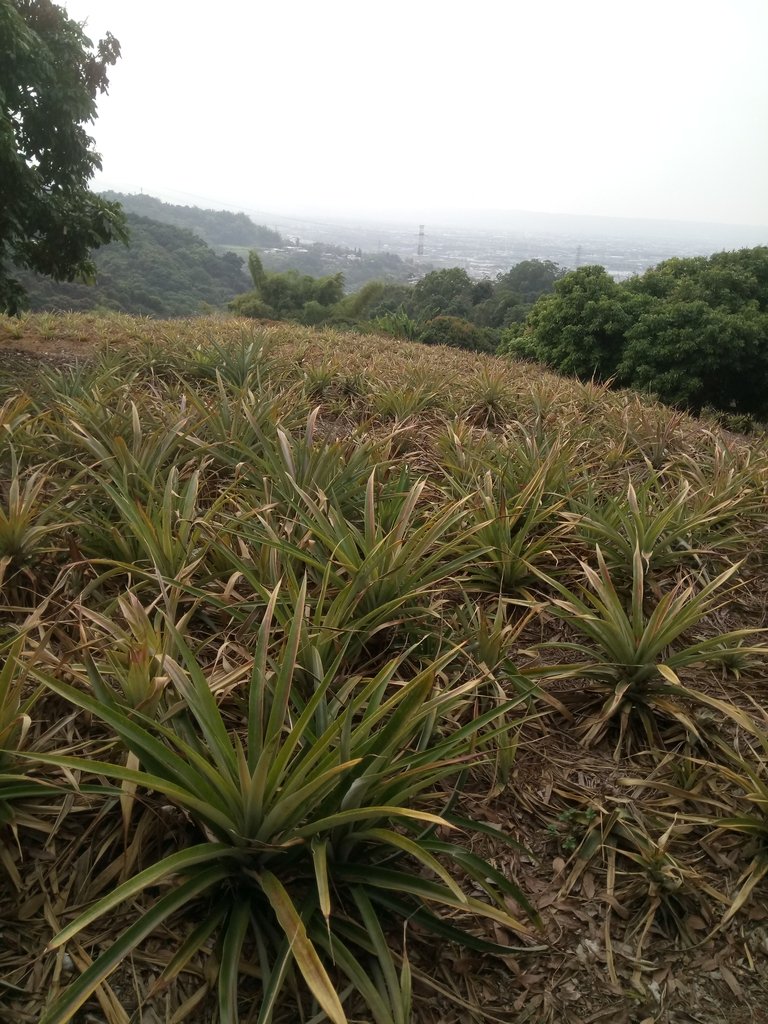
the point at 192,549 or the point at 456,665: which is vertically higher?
the point at 192,549

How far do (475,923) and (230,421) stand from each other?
262 cm

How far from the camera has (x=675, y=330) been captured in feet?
54.1

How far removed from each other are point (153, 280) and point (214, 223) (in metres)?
52.9

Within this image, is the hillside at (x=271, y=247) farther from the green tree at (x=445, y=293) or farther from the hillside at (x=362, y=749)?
the hillside at (x=362, y=749)

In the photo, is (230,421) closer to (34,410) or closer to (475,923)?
(34,410)

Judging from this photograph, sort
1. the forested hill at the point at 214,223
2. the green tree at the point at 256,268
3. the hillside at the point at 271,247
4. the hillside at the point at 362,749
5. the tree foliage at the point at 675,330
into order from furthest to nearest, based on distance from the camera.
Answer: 1. the forested hill at the point at 214,223
2. the hillside at the point at 271,247
3. the green tree at the point at 256,268
4. the tree foliage at the point at 675,330
5. the hillside at the point at 362,749

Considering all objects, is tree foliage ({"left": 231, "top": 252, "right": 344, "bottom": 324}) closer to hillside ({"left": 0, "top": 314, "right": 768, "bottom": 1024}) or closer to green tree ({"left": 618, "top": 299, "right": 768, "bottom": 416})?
green tree ({"left": 618, "top": 299, "right": 768, "bottom": 416})

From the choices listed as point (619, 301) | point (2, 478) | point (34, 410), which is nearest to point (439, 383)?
point (34, 410)

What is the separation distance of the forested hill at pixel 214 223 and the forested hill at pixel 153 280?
2684 centimetres

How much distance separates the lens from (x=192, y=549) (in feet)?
7.10

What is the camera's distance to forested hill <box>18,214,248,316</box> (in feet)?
86.5

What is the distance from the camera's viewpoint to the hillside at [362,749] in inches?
46.6

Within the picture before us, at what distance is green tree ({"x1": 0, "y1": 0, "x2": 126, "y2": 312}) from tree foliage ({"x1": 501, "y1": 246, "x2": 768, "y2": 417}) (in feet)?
45.3

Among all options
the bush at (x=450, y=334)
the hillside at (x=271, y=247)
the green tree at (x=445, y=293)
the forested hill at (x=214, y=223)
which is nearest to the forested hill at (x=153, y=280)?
the bush at (x=450, y=334)
